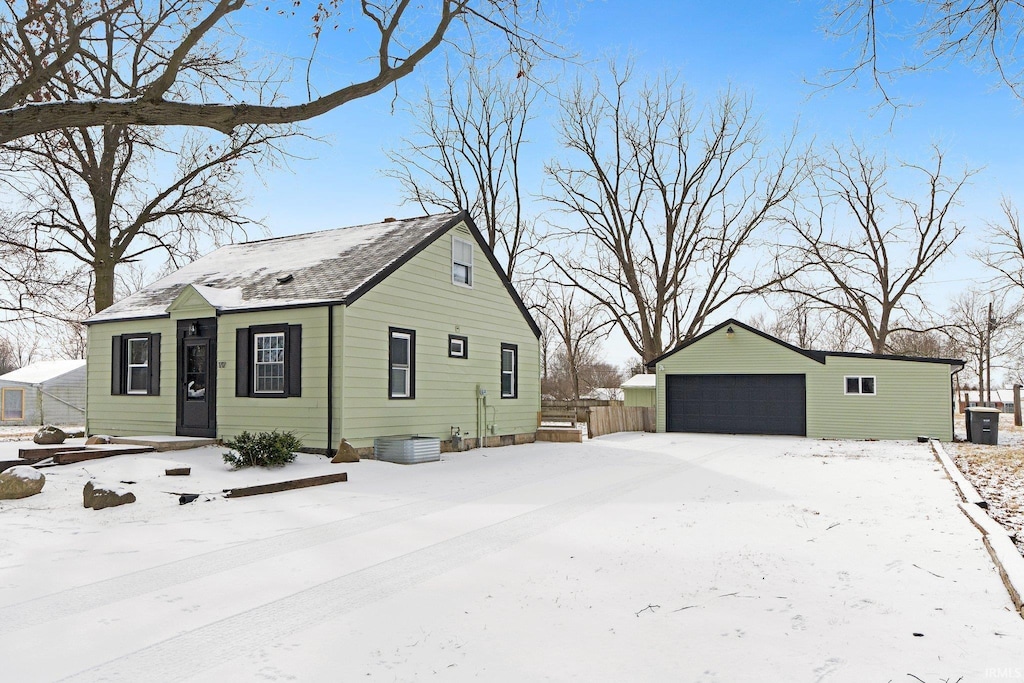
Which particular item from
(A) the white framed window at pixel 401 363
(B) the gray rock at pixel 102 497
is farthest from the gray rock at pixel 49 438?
(B) the gray rock at pixel 102 497

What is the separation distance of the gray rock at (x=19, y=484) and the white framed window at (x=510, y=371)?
37.3 ft

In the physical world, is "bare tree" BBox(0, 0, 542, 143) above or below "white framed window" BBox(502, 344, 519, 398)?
above

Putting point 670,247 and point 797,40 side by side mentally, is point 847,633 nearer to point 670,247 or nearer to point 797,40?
point 797,40

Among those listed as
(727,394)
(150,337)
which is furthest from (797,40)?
(727,394)

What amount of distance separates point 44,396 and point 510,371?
23.0 metres

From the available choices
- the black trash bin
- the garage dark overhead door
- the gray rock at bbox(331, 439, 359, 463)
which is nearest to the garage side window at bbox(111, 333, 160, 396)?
the gray rock at bbox(331, 439, 359, 463)

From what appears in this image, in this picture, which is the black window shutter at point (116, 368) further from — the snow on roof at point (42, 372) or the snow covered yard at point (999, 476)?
the snow on roof at point (42, 372)

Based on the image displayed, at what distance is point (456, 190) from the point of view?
106 ft

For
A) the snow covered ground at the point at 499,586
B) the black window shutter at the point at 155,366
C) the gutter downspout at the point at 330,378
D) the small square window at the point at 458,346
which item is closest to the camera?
the snow covered ground at the point at 499,586

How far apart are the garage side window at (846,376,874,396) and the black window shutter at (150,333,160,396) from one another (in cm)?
1974

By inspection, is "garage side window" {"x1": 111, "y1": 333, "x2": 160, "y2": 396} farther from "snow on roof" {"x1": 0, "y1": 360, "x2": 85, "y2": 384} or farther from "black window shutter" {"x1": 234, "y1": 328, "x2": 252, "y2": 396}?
"snow on roof" {"x1": 0, "y1": 360, "x2": 85, "y2": 384}

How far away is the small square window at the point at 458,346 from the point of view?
16.9 metres

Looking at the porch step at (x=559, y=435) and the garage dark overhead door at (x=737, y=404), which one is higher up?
the garage dark overhead door at (x=737, y=404)

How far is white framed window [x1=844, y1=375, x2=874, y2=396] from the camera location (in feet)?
74.7
